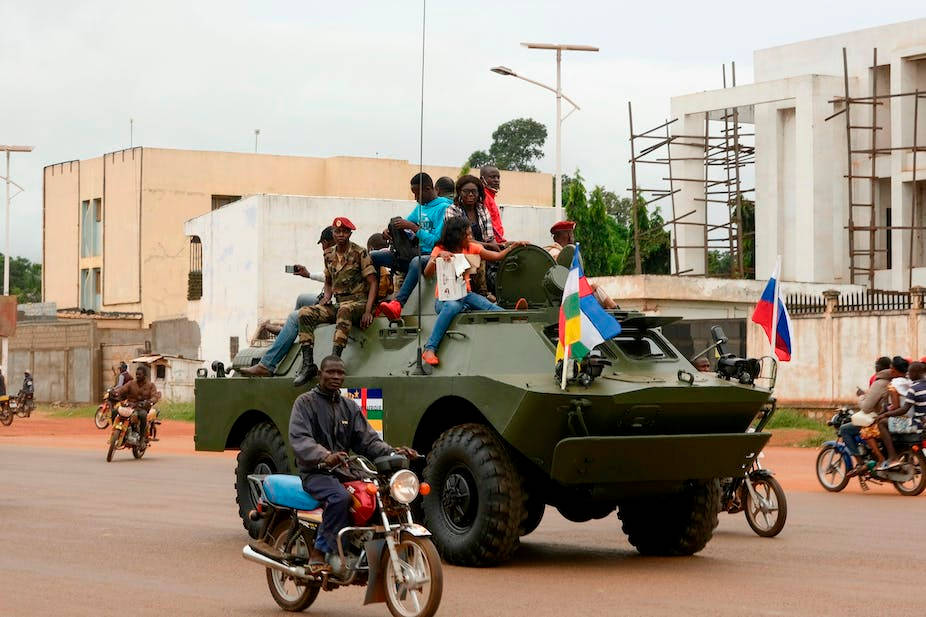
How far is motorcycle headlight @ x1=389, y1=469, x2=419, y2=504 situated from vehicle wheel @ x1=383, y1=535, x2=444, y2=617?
0.24 metres

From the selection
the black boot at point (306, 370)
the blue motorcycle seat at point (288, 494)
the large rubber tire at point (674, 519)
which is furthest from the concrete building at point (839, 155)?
the blue motorcycle seat at point (288, 494)

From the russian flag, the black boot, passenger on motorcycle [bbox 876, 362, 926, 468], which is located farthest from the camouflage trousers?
passenger on motorcycle [bbox 876, 362, 926, 468]

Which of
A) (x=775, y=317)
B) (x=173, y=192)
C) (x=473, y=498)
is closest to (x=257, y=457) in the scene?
(x=473, y=498)

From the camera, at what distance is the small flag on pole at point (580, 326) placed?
11.4 m

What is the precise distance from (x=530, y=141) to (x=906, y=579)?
8033cm

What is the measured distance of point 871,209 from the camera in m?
38.8

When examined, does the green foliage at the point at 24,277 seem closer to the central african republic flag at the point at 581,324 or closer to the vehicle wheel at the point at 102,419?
the vehicle wheel at the point at 102,419

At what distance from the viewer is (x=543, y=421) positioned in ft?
37.6

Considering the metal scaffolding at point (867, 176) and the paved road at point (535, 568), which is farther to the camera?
the metal scaffolding at point (867, 176)

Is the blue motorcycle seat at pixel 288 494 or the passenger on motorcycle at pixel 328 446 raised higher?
the passenger on motorcycle at pixel 328 446

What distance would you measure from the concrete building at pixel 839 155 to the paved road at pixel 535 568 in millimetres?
21856

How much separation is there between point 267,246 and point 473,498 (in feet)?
107

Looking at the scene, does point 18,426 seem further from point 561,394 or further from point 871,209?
point 561,394

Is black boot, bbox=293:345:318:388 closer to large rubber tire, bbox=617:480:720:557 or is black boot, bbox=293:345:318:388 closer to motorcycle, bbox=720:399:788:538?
large rubber tire, bbox=617:480:720:557
